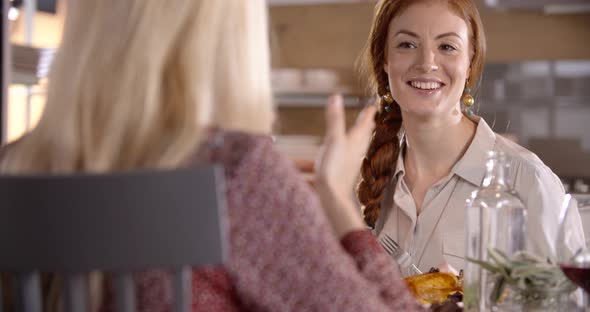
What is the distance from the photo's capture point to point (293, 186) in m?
1.09

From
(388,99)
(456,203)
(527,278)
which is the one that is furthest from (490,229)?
(388,99)

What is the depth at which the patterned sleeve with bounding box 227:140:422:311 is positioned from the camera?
107 cm

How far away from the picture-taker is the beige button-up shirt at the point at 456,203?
2.16 m

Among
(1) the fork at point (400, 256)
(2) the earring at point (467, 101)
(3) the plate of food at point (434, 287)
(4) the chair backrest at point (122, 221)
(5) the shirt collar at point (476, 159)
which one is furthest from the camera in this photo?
(2) the earring at point (467, 101)

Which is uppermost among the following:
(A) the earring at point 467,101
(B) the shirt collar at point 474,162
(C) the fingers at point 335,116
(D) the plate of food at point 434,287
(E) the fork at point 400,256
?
(C) the fingers at point 335,116

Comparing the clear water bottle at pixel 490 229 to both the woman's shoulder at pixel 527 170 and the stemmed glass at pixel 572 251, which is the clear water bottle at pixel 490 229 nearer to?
the stemmed glass at pixel 572 251

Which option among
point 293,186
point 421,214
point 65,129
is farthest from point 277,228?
point 421,214

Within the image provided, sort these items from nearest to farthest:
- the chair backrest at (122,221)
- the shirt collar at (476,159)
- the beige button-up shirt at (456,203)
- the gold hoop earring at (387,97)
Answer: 1. the chair backrest at (122,221)
2. the beige button-up shirt at (456,203)
3. the shirt collar at (476,159)
4. the gold hoop earring at (387,97)

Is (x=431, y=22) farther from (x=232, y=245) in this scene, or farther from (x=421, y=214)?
(x=232, y=245)

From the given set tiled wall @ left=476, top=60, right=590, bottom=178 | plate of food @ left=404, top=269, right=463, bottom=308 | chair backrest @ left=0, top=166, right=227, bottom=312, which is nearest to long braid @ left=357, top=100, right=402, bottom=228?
plate of food @ left=404, top=269, right=463, bottom=308

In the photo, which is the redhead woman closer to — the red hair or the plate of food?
the red hair

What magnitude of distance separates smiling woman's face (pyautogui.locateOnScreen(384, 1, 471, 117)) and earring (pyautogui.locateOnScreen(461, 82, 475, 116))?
0.09 metres

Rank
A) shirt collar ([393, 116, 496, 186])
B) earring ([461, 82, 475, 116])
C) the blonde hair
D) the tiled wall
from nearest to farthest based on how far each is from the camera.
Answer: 1. the blonde hair
2. shirt collar ([393, 116, 496, 186])
3. earring ([461, 82, 475, 116])
4. the tiled wall

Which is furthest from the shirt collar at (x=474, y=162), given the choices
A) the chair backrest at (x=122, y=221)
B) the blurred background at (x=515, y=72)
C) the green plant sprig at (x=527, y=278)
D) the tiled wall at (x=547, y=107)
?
the tiled wall at (x=547, y=107)
